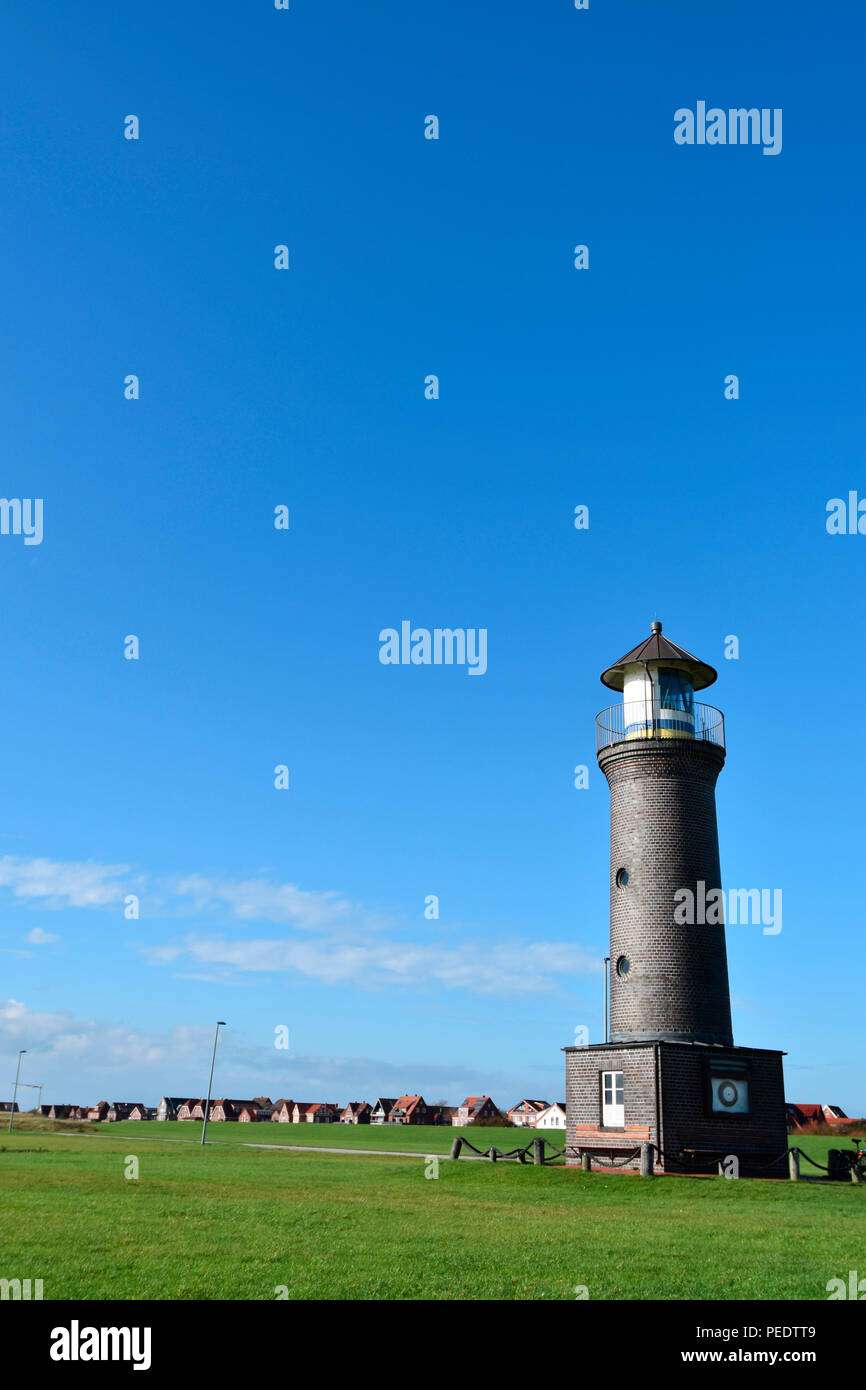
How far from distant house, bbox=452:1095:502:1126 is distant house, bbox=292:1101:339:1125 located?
23616 millimetres

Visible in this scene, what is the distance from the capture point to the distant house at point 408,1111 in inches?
6186

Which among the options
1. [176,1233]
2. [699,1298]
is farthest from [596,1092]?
[699,1298]

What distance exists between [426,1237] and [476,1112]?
15538cm

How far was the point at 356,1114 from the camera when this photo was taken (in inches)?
6634

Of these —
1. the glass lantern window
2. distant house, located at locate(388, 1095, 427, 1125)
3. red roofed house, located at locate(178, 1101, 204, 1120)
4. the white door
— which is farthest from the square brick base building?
red roofed house, located at locate(178, 1101, 204, 1120)

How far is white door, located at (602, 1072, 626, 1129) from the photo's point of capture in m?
31.1

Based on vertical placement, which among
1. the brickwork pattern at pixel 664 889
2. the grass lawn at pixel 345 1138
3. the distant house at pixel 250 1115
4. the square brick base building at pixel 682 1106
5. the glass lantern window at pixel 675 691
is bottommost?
the distant house at pixel 250 1115

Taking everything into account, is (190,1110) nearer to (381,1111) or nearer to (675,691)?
(381,1111)

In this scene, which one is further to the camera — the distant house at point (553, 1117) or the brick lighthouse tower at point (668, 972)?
the distant house at point (553, 1117)

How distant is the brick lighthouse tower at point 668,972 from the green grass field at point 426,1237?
3.19 m

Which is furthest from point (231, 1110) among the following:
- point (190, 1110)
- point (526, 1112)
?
point (526, 1112)

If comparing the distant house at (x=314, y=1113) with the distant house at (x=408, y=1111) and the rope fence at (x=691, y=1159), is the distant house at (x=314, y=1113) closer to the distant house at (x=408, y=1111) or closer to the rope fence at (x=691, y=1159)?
the distant house at (x=408, y=1111)

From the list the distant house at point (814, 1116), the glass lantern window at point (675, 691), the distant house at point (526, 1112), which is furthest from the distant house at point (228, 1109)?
the glass lantern window at point (675, 691)
